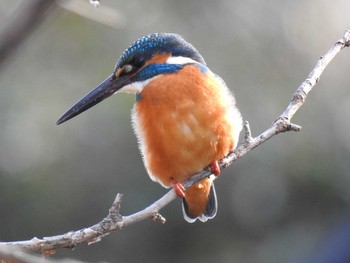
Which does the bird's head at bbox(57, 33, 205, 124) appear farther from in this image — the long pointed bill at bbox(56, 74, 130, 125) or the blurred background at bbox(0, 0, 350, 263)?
the blurred background at bbox(0, 0, 350, 263)

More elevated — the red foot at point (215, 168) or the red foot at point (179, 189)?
the red foot at point (215, 168)

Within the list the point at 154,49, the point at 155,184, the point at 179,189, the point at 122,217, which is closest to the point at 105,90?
the point at 154,49

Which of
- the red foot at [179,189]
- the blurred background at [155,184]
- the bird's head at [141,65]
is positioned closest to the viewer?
the red foot at [179,189]

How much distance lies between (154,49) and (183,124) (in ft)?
1.64

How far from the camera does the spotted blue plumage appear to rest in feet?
9.80

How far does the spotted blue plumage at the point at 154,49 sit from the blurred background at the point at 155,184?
200 centimetres

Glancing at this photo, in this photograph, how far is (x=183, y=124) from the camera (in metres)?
2.68

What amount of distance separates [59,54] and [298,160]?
224 centimetres

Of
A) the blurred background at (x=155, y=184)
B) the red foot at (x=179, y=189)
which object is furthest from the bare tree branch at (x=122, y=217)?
the blurred background at (x=155, y=184)

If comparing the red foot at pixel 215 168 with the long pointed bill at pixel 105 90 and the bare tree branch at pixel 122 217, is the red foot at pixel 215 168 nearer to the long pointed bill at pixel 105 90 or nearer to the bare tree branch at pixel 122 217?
the bare tree branch at pixel 122 217

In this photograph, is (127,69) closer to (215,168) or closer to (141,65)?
(141,65)

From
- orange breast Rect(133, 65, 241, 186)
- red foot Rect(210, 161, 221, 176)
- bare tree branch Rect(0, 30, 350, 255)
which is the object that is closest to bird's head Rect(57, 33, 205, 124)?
orange breast Rect(133, 65, 241, 186)

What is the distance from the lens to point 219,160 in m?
2.78

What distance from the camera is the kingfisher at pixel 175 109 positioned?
106 inches
